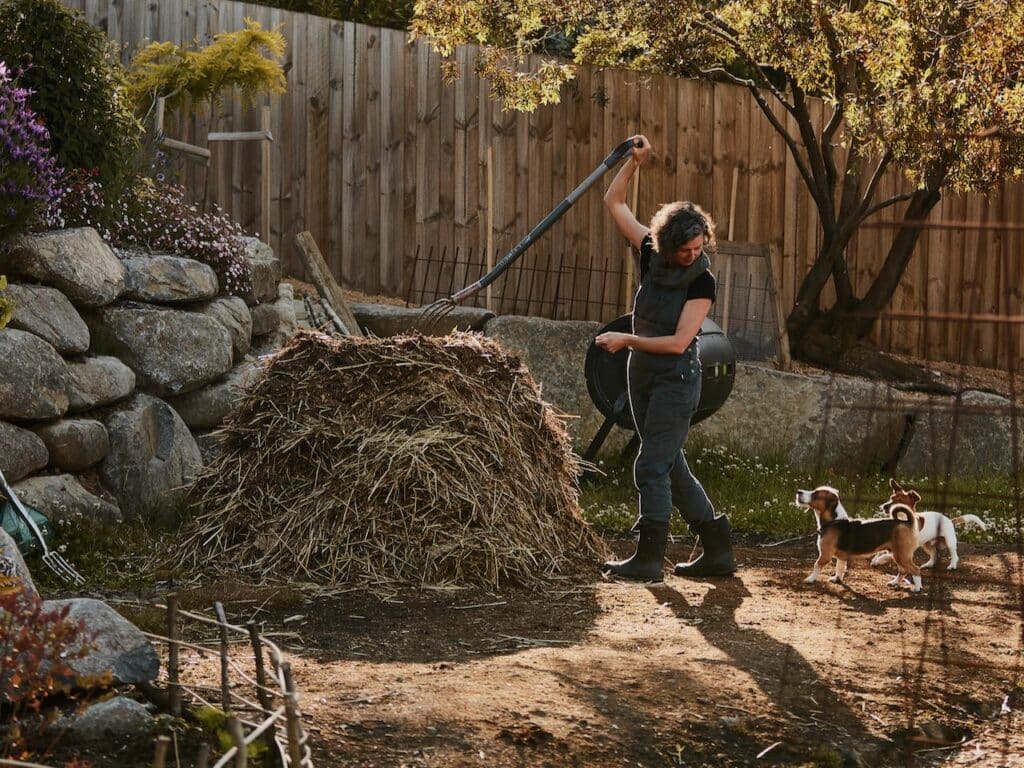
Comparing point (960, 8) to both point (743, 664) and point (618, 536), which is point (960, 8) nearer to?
point (618, 536)

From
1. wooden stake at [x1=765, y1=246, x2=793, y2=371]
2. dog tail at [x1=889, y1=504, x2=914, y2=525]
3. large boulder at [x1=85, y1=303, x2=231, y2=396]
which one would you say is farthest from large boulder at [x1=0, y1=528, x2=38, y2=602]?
wooden stake at [x1=765, y1=246, x2=793, y2=371]

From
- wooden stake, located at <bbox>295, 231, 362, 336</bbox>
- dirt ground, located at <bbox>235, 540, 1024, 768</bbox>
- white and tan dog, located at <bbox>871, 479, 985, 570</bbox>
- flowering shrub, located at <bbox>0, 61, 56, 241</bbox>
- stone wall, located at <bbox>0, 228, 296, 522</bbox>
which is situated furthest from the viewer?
wooden stake, located at <bbox>295, 231, 362, 336</bbox>

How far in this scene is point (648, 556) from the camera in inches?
228

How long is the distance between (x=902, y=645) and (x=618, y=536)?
8.69ft

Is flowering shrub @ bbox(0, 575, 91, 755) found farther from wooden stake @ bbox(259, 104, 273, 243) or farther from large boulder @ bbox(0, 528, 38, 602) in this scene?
wooden stake @ bbox(259, 104, 273, 243)

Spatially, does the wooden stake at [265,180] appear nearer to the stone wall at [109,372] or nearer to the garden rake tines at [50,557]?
the stone wall at [109,372]

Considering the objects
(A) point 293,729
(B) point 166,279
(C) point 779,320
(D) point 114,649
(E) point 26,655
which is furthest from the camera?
(C) point 779,320

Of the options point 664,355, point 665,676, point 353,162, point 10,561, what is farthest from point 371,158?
point 665,676

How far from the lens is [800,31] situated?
9.18 metres

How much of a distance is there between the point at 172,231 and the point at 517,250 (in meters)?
2.09

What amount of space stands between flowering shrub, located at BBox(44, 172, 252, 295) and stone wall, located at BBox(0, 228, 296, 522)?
0.18 m

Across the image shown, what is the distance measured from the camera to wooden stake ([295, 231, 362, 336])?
9773 millimetres

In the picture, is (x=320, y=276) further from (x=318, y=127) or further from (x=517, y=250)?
(x=517, y=250)

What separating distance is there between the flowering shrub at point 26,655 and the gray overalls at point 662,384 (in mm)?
3048
